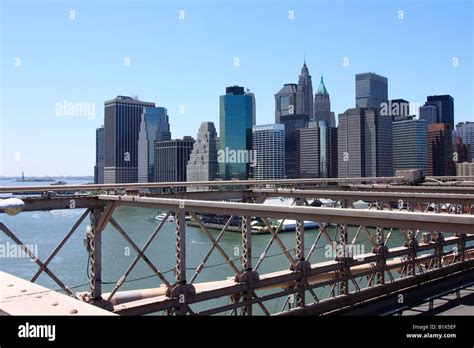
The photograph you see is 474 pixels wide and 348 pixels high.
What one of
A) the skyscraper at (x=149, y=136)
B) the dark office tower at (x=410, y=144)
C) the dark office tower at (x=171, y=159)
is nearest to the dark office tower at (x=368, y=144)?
the dark office tower at (x=410, y=144)

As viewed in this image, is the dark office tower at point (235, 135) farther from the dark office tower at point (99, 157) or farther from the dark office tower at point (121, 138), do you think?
the dark office tower at point (99, 157)

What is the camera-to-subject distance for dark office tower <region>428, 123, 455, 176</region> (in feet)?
432

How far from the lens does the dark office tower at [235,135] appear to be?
143750mm

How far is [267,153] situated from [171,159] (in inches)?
1242

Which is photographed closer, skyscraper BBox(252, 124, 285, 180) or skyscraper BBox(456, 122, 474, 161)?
skyscraper BBox(252, 124, 285, 180)

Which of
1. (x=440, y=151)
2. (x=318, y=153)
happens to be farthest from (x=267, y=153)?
(x=440, y=151)

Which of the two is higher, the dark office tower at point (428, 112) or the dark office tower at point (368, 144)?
the dark office tower at point (428, 112)

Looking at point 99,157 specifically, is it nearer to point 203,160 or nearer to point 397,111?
point 203,160

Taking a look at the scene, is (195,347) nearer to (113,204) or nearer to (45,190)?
(113,204)

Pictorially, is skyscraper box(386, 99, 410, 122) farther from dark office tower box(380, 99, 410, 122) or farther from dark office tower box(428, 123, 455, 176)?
dark office tower box(428, 123, 455, 176)

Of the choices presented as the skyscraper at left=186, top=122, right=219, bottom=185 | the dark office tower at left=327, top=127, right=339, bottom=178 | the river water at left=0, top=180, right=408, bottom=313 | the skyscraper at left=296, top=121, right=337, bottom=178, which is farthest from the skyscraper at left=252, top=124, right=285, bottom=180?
the river water at left=0, top=180, right=408, bottom=313

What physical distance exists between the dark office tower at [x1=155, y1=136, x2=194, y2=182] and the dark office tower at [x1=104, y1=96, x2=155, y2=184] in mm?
12115

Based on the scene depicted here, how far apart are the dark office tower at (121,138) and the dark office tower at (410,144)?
79.5 metres

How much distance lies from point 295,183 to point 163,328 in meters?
11.7
